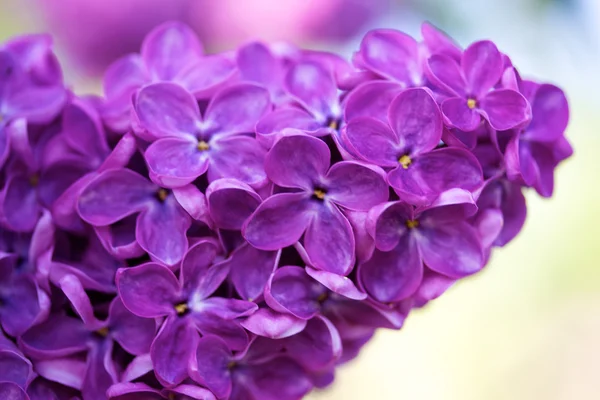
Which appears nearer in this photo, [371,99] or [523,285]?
[371,99]

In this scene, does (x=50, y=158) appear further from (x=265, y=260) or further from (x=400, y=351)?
(x=400, y=351)

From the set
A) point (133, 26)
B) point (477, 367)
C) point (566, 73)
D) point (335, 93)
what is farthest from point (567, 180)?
point (335, 93)

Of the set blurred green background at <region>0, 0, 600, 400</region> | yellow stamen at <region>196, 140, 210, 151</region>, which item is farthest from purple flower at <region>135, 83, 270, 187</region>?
blurred green background at <region>0, 0, 600, 400</region>

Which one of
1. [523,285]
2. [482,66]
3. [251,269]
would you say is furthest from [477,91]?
[523,285]

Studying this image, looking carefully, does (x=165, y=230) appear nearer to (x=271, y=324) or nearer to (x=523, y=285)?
(x=271, y=324)

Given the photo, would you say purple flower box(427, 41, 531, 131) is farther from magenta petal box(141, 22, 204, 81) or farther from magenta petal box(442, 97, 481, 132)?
magenta petal box(141, 22, 204, 81)
